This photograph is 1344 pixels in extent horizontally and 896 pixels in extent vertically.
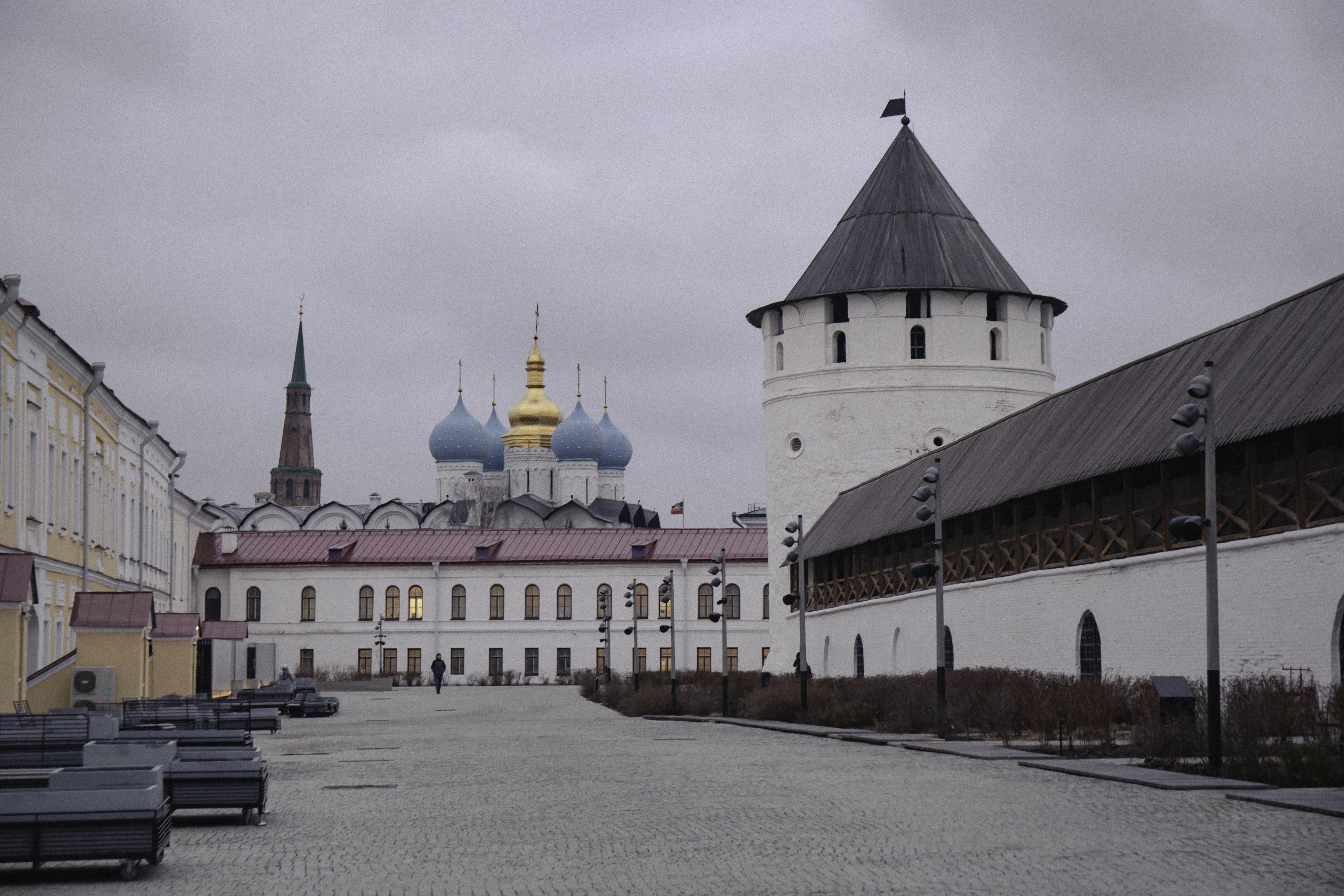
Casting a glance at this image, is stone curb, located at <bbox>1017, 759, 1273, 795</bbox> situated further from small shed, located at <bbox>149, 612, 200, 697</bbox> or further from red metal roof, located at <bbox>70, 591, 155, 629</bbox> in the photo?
small shed, located at <bbox>149, 612, 200, 697</bbox>

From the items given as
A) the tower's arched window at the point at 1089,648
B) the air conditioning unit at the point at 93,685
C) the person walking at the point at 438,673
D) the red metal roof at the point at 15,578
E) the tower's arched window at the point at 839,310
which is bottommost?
the person walking at the point at 438,673

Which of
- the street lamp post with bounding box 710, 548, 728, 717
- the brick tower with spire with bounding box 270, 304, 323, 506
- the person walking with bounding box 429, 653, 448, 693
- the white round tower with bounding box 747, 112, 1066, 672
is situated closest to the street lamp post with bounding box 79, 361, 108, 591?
the street lamp post with bounding box 710, 548, 728, 717

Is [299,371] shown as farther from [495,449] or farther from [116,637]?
[116,637]

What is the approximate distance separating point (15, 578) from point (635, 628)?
30310mm

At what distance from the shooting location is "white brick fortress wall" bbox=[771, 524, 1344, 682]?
2327 cm

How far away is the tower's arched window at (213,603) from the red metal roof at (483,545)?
65.9 inches

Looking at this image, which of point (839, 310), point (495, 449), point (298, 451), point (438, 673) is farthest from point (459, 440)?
point (839, 310)

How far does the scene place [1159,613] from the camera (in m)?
28.3

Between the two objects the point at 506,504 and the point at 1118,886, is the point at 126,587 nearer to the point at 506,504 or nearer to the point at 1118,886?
the point at 1118,886

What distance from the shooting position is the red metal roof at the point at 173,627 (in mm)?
38406

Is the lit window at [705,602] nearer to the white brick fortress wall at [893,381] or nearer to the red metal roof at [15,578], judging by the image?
the white brick fortress wall at [893,381]

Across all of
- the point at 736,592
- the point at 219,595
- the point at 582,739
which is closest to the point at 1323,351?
the point at 582,739

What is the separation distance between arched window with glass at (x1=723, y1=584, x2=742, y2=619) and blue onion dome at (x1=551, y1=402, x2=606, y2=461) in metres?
41.8

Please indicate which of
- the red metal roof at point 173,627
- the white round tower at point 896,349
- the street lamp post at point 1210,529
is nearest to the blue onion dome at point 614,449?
the white round tower at point 896,349
